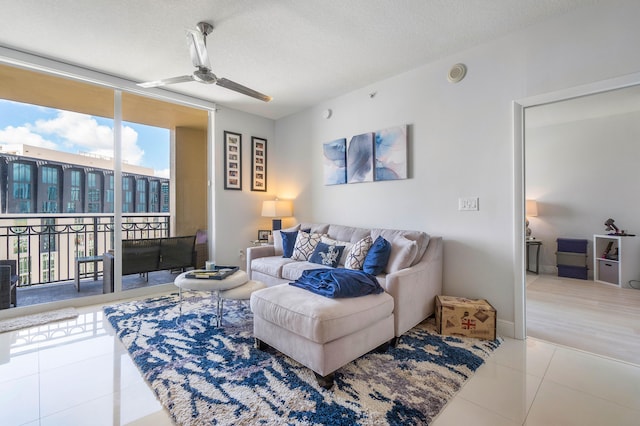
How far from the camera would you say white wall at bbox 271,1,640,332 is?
213cm

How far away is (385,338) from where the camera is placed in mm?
2131

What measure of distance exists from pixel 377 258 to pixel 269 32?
7.45 ft

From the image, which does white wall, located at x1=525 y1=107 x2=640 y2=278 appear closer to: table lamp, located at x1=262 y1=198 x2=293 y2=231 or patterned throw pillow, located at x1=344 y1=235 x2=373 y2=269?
patterned throw pillow, located at x1=344 y1=235 x2=373 y2=269

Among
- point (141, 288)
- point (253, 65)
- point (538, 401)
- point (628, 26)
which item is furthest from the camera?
point (141, 288)

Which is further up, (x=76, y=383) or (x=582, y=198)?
(x=582, y=198)

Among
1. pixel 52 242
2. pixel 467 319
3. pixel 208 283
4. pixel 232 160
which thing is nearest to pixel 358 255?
pixel 467 319

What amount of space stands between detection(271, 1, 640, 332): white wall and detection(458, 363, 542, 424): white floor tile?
2.42 ft

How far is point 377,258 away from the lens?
2576mm

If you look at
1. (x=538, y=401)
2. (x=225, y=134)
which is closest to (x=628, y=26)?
(x=538, y=401)

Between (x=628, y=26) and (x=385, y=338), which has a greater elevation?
(x=628, y=26)

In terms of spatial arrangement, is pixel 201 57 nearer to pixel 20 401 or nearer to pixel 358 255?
pixel 358 255

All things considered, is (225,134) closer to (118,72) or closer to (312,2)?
(118,72)

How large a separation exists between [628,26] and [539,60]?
20.0 inches

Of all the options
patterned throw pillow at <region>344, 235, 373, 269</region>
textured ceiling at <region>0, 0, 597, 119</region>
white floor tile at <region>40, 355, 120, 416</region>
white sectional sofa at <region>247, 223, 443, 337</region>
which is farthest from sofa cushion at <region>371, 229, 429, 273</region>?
white floor tile at <region>40, 355, 120, 416</region>
